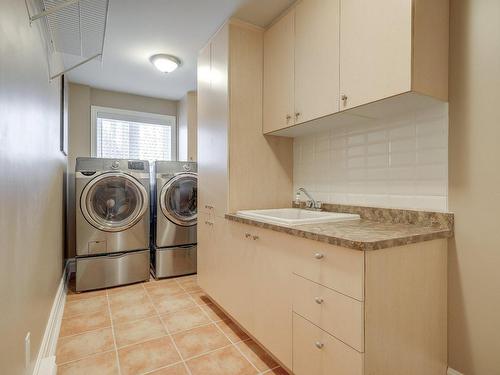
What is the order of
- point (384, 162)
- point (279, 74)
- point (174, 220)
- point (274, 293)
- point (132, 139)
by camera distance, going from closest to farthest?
point (274, 293)
point (384, 162)
point (279, 74)
point (174, 220)
point (132, 139)

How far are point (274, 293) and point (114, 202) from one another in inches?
87.5

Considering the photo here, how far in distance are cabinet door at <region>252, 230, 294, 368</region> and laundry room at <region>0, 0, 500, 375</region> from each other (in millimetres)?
11

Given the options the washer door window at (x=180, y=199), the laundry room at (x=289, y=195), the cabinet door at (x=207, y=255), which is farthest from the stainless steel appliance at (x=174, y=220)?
the cabinet door at (x=207, y=255)

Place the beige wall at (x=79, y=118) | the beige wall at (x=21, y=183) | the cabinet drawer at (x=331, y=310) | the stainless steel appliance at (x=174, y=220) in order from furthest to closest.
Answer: the beige wall at (x=79, y=118) < the stainless steel appliance at (x=174, y=220) < the cabinet drawer at (x=331, y=310) < the beige wall at (x=21, y=183)

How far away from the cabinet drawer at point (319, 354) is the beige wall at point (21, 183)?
115 cm

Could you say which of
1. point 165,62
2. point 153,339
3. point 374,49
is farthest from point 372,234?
point 165,62

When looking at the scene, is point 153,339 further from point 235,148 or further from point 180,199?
point 180,199

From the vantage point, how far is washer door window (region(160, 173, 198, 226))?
3184 millimetres

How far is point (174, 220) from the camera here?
3221mm

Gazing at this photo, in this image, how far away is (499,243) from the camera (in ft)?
4.16

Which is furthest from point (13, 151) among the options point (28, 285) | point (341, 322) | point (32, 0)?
point (341, 322)

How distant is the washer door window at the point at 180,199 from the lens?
3184 mm

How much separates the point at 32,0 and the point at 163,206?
2.13 meters

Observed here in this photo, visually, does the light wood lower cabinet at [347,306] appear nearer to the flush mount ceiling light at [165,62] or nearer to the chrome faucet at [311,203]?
the chrome faucet at [311,203]
